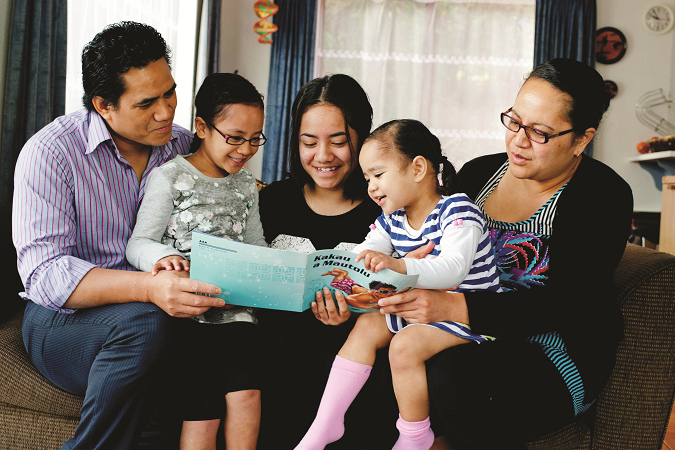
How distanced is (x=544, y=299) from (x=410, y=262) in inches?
14.9

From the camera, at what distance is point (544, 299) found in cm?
127

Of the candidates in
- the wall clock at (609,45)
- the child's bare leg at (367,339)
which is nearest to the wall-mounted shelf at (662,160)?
the wall clock at (609,45)

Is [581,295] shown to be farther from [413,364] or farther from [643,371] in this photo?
[413,364]

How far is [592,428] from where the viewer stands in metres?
1.33

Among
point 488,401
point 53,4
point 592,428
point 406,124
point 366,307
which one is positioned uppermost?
point 53,4

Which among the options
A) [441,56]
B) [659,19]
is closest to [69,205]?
[441,56]

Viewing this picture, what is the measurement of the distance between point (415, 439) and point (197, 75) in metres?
4.15

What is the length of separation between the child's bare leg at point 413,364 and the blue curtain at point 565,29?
464cm

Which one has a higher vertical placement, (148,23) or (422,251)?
(148,23)

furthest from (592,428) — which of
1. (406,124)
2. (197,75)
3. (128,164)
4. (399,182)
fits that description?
(197,75)

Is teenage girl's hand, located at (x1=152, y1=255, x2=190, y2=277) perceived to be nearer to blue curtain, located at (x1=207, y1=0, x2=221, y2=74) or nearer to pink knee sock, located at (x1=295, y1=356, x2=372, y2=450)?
pink knee sock, located at (x1=295, y1=356, x2=372, y2=450)

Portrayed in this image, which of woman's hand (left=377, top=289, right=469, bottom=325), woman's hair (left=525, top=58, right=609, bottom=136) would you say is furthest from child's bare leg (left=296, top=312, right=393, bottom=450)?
woman's hair (left=525, top=58, right=609, bottom=136)

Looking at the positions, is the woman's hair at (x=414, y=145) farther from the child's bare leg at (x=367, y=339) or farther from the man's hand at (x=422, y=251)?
the child's bare leg at (x=367, y=339)

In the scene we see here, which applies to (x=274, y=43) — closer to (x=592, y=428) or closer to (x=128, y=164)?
(x=128, y=164)
